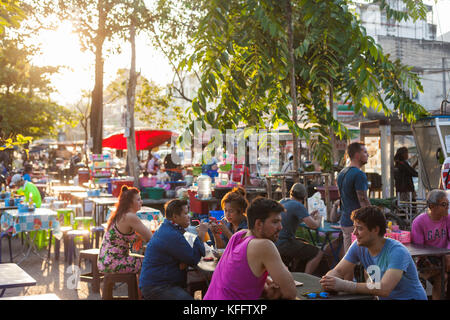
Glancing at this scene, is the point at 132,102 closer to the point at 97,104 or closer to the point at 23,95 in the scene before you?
the point at 97,104

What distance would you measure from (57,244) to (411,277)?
24.8ft

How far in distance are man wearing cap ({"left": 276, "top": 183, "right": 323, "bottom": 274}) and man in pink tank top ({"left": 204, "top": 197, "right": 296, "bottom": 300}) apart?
11.1ft

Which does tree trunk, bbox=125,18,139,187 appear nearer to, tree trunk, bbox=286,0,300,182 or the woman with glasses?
tree trunk, bbox=286,0,300,182

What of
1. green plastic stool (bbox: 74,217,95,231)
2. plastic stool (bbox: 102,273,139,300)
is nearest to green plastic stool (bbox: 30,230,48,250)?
green plastic stool (bbox: 74,217,95,231)

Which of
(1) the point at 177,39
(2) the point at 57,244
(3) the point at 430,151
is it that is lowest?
(2) the point at 57,244

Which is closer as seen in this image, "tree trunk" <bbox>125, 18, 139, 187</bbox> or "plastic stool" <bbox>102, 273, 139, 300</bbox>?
"plastic stool" <bbox>102, 273, 139, 300</bbox>

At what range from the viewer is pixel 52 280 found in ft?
26.9

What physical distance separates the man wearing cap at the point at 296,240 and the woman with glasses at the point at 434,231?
1.48 m

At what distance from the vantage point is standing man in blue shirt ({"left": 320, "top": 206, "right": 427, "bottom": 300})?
3.86 m

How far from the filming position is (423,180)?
1259 centimetres

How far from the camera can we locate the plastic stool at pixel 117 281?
19.2ft
